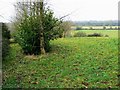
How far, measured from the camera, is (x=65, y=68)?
41.5 ft

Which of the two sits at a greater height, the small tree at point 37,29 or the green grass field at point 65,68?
the small tree at point 37,29

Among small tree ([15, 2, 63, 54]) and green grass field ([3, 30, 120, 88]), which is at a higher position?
small tree ([15, 2, 63, 54])

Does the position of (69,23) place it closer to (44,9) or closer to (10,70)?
(44,9)

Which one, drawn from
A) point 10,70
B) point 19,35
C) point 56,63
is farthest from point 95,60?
point 19,35

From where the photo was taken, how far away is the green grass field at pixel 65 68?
10.1m

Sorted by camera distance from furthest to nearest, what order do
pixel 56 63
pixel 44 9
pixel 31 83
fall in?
1. pixel 44 9
2. pixel 56 63
3. pixel 31 83

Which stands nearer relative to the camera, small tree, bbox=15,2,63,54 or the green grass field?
A: the green grass field

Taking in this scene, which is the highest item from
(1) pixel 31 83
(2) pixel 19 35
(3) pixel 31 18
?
(3) pixel 31 18

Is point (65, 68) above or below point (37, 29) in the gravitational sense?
below

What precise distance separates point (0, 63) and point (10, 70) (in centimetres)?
137

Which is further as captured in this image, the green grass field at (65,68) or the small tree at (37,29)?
the small tree at (37,29)

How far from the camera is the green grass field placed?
1005 centimetres

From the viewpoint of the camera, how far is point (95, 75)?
429 inches

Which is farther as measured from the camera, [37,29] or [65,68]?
[37,29]
